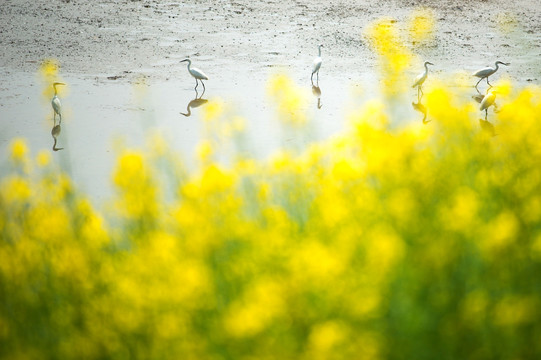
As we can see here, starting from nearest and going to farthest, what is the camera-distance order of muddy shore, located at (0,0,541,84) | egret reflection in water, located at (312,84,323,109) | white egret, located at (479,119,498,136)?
white egret, located at (479,119,498,136) → egret reflection in water, located at (312,84,323,109) → muddy shore, located at (0,0,541,84)

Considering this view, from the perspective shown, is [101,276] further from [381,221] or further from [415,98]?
[415,98]

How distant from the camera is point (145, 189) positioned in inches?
89.4

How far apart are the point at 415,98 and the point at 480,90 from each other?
18.0 inches

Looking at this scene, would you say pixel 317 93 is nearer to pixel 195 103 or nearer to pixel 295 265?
pixel 195 103

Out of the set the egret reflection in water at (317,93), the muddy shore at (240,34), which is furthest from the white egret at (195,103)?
the egret reflection in water at (317,93)

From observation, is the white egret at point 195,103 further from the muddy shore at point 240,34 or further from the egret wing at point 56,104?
the egret wing at point 56,104

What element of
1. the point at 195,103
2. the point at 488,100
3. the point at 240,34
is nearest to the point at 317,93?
the point at 195,103

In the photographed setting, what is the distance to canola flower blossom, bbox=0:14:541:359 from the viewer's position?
1.72 m

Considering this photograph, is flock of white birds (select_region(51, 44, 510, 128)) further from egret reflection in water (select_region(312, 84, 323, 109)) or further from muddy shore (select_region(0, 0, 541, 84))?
muddy shore (select_region(0, 0, 541, 84))

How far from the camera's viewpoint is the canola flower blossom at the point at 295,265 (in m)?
1.72

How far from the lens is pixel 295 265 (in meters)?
1.75

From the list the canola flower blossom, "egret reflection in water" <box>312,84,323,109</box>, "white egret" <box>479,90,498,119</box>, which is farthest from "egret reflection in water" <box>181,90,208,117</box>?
the canola flower blossom

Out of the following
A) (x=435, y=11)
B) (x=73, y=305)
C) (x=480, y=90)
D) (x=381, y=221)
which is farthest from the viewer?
(x=435, y=11)

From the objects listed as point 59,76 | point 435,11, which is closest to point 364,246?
point 59,76
